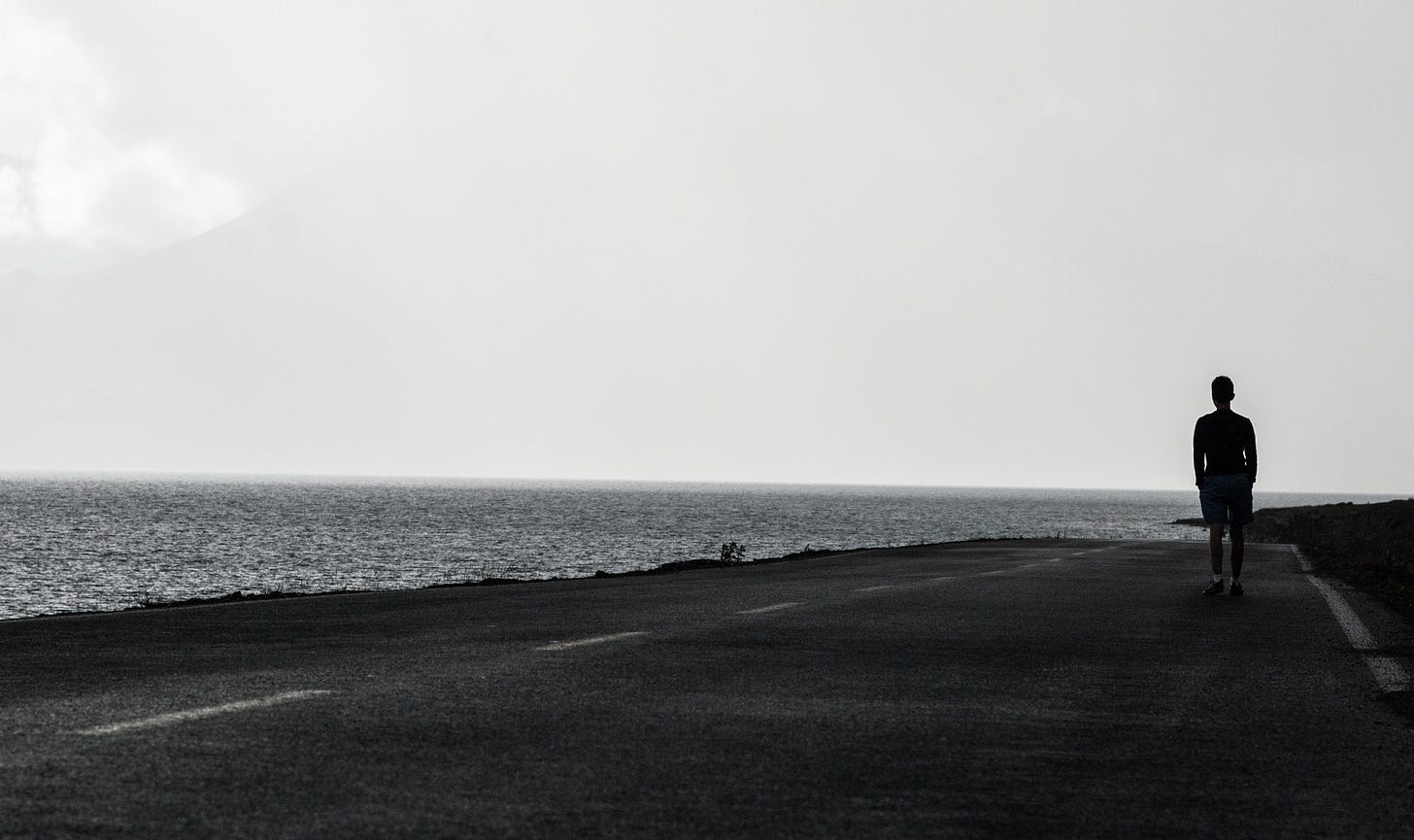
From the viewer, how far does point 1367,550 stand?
1145 inches

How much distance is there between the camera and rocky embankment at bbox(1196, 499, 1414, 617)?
1934 centimetres

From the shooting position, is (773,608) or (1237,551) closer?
(773,608)

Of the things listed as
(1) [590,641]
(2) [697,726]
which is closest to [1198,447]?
(1) [590,641]

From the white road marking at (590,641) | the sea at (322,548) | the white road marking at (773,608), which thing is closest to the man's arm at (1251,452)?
the white road marking at (773,608)

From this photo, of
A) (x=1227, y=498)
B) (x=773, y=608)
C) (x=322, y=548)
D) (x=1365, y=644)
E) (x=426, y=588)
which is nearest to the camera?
(x=1365, y=644)

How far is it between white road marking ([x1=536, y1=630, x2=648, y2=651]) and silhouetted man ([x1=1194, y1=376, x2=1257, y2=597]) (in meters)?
7.63

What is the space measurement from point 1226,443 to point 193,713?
1230cm

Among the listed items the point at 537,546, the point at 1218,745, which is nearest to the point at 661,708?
the point at 1218,745

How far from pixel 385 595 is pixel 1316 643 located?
32.0 feet

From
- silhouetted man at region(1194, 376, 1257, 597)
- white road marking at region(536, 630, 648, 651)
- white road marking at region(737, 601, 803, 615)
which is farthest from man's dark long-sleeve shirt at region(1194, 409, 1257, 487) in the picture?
white road marking at region(536, 630, 648, 651)

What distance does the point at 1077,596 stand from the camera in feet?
53.0

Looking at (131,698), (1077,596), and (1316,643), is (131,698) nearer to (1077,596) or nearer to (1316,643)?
(1316,643)

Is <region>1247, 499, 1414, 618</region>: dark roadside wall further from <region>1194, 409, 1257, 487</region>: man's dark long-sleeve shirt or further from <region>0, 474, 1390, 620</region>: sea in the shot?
<region>0, 474, 1390, 620</region>: sea

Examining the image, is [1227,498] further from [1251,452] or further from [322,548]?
[322,548]
